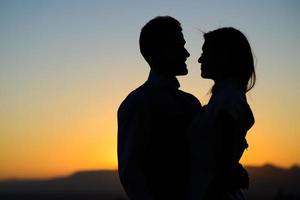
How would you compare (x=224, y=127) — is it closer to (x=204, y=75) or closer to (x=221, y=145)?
(x=221, y=145)

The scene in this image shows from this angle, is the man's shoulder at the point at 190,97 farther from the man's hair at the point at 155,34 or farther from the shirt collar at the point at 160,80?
the man's hair at the point at 155,34

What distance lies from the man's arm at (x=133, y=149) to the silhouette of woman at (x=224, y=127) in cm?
38

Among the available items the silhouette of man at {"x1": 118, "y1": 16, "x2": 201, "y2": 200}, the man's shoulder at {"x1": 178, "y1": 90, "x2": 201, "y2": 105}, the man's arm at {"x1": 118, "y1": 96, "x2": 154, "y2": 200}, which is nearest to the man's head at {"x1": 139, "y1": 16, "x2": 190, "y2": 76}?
the silhouette of man at {"x1": 118, "y1": 16, "x2": 201, "y2": 200}

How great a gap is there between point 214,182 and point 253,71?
100cm

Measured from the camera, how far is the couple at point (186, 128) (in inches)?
193

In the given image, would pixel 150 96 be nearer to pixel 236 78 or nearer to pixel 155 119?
pixel 155 119

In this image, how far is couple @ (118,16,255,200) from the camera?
16.1ft

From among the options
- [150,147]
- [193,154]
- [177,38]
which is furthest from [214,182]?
[177,38]

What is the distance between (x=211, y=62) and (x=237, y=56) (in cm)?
23

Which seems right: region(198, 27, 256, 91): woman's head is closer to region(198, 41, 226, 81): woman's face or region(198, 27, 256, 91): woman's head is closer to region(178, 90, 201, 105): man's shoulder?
region(198, 41, 226, 81): woman's face

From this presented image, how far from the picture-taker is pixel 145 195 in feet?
16.7

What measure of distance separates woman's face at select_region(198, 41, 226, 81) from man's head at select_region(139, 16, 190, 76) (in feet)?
0.89

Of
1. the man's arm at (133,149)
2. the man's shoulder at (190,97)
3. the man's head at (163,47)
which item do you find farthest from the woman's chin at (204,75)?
the man's arm at (133,149)

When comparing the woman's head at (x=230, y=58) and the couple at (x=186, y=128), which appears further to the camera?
the woman's head at (x=230, y=58)
